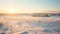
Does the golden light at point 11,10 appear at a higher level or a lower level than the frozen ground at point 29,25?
higher

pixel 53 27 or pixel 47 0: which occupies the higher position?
pixel 47 0

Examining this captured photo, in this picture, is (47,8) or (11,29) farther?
(47,8)

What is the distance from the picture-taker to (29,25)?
131 cm

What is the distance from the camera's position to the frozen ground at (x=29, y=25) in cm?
128

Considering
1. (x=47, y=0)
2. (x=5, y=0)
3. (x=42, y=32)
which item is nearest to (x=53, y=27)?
(x=42, y=32)

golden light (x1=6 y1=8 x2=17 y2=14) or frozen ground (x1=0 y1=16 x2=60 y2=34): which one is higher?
golden light (x1=6 y1=8 x2=17 y2=14)

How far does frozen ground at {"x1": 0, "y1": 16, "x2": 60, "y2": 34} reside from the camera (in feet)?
4.19

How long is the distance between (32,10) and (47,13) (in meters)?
0.22

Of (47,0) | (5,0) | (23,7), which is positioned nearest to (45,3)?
(47,0)

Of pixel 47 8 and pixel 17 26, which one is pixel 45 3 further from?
pixel 17 26

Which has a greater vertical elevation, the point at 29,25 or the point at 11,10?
the point at 11,10

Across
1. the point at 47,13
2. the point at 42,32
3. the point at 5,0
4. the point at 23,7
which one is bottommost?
the point at 42,32

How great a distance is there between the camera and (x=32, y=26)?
130 cm

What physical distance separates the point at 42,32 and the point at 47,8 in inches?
14.1
